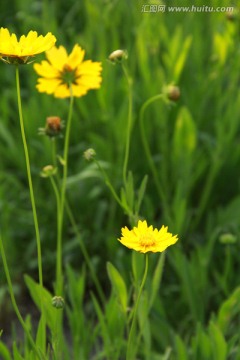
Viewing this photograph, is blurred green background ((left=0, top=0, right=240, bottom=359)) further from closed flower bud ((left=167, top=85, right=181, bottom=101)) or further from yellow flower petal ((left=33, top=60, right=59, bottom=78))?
yellow flower petal ((left=33, top=60, right=59, bottom=78))

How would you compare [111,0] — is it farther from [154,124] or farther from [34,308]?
[34,308]

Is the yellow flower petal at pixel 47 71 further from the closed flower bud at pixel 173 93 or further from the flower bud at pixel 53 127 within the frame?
the closed flower bud at pixel 173 93

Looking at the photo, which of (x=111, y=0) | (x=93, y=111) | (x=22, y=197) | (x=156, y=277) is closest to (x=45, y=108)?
(x=93, y=111)

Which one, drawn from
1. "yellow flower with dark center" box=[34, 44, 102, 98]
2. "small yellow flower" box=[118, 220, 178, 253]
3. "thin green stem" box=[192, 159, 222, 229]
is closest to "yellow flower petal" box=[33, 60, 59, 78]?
"yellow flower with dark center" box=[34, 44, 102, 98]

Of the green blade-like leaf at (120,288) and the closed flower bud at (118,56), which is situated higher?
the closed flower bud at (118,56)

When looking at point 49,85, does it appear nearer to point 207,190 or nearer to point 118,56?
point 118,56

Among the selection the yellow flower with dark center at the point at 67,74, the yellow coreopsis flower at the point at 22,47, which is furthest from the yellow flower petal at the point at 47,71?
the yellow coreopsis flower at the point at 22,47
